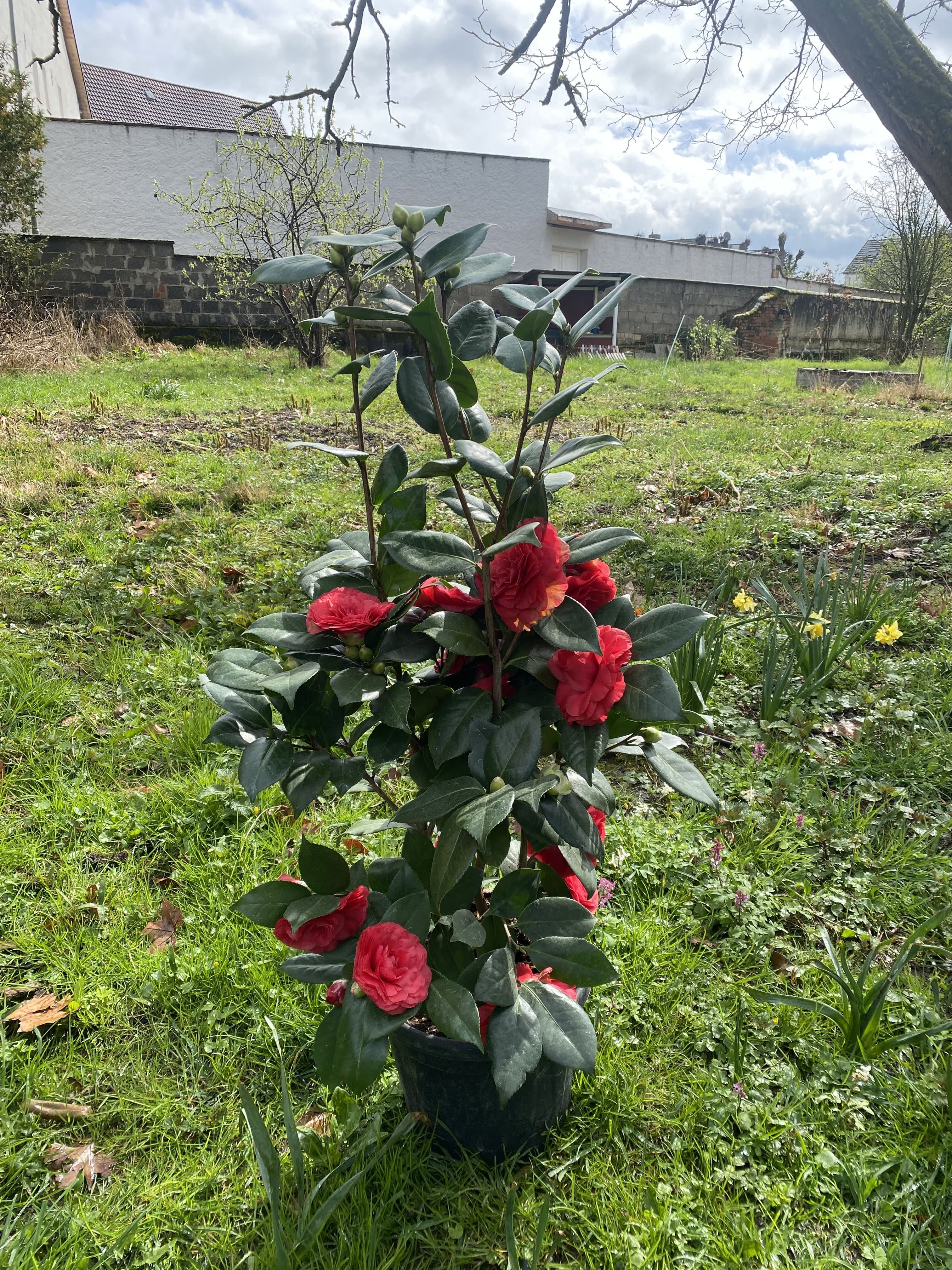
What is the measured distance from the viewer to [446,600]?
117cm

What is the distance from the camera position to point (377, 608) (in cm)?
106

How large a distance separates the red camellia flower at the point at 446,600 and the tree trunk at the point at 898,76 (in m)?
4.18

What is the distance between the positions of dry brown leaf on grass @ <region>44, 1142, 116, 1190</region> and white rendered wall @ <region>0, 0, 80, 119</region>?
1683cm

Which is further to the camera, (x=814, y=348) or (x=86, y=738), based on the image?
(x=814, y=348)

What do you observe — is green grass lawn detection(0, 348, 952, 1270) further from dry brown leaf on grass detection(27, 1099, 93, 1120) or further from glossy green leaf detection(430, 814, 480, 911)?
glossy green leaf detection(430, 814, 480, 911)

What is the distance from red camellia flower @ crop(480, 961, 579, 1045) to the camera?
1244 millimetres

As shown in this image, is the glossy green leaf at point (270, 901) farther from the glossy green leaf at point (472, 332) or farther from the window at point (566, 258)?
the window at point (566, 258)

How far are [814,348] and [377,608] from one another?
18.6m

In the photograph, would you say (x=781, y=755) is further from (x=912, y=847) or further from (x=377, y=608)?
(x=377, y=608)

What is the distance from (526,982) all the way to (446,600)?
63 cm

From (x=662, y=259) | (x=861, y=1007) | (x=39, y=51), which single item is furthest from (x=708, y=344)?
(x=861, y=1007)

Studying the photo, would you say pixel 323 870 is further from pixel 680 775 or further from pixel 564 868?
pixel 680 775

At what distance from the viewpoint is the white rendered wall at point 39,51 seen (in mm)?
13617

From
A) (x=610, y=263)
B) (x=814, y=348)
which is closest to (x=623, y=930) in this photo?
(x=814, y=348)
